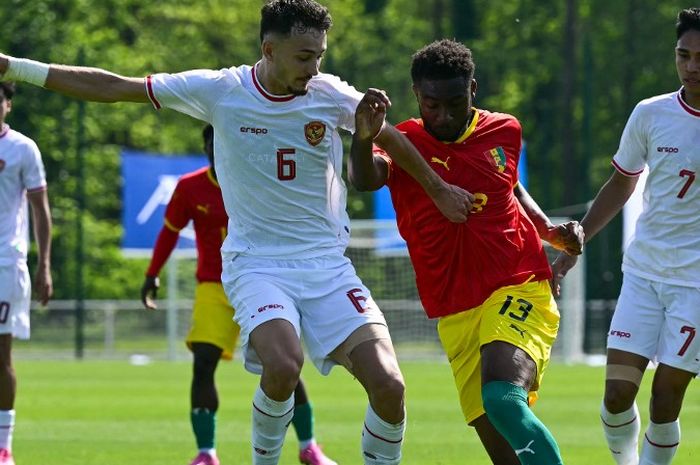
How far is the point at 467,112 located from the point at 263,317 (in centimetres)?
140

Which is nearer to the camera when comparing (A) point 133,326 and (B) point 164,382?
(B) point 164,382

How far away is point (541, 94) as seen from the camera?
1355 inches

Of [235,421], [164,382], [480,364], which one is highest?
[480,364]

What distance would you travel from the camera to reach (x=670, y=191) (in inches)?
294

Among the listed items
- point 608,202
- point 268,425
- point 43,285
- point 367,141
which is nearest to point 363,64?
point 43,285

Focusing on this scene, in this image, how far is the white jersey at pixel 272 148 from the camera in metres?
7.03

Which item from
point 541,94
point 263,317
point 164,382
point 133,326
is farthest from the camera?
point 541,94

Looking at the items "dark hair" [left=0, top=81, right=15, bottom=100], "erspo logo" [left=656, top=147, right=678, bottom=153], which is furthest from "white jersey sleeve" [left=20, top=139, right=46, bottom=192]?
"erspo logo" [left=656, top=147, right=678, bottom=153]

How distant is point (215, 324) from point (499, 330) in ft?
12.7

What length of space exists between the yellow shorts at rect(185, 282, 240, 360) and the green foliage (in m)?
15.0

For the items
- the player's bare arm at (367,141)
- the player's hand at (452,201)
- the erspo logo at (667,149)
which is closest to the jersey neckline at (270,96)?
the player's bare arm at (367,141)

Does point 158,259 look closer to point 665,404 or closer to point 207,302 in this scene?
point 207,302

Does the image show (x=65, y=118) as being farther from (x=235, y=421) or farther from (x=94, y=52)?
(x=235, y=421)

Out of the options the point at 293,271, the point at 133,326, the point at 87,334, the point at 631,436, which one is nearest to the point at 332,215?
the point at 293,271
